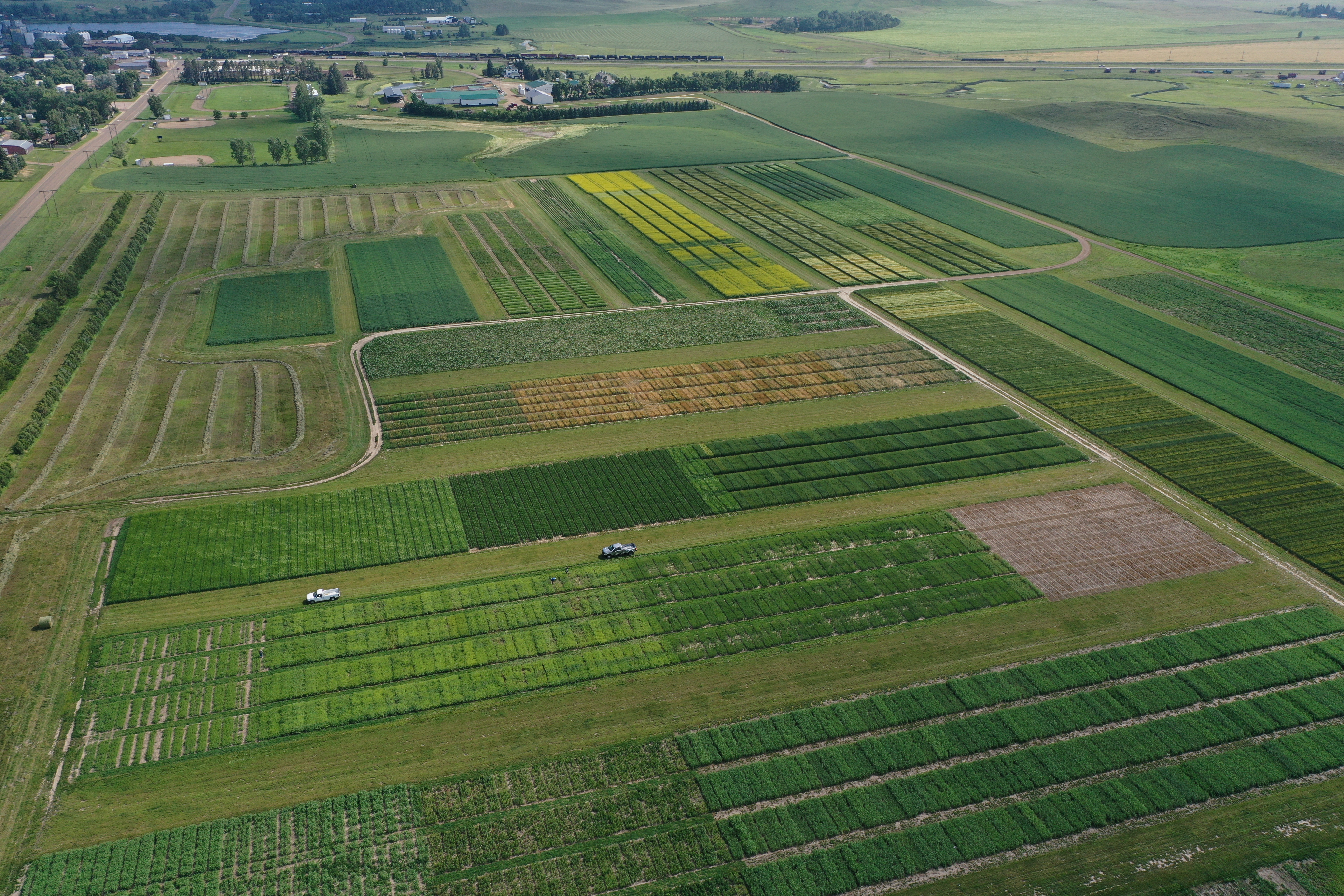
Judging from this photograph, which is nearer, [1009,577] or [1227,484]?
[1009,577]

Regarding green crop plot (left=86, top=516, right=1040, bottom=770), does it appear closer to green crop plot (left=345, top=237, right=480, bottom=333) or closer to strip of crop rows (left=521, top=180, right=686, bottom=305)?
green crop plot (left=345, top=237, right=480, bottom=333)

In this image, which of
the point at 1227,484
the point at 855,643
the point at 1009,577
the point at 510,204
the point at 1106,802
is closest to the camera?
the point at 1106,802

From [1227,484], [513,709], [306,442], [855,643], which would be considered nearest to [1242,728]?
[855,643]

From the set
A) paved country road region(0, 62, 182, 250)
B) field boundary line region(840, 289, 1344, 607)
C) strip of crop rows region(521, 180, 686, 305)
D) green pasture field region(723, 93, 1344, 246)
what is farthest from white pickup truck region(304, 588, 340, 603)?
green pasture field region(723, 93, 1344, 246)

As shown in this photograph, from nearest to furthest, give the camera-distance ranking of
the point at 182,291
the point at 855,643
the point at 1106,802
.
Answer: the point at 1106,802
the point at 855,643
the point at 182,291

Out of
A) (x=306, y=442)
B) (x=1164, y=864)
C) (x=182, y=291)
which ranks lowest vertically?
(x=1164, y=864)

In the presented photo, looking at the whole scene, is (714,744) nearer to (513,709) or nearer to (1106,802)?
(513,709)

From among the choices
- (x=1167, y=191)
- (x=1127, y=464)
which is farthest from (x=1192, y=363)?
(x=1167, y=191)

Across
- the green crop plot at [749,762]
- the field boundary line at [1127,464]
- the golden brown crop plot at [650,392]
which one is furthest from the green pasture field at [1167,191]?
the green crop plot at [749,762]
